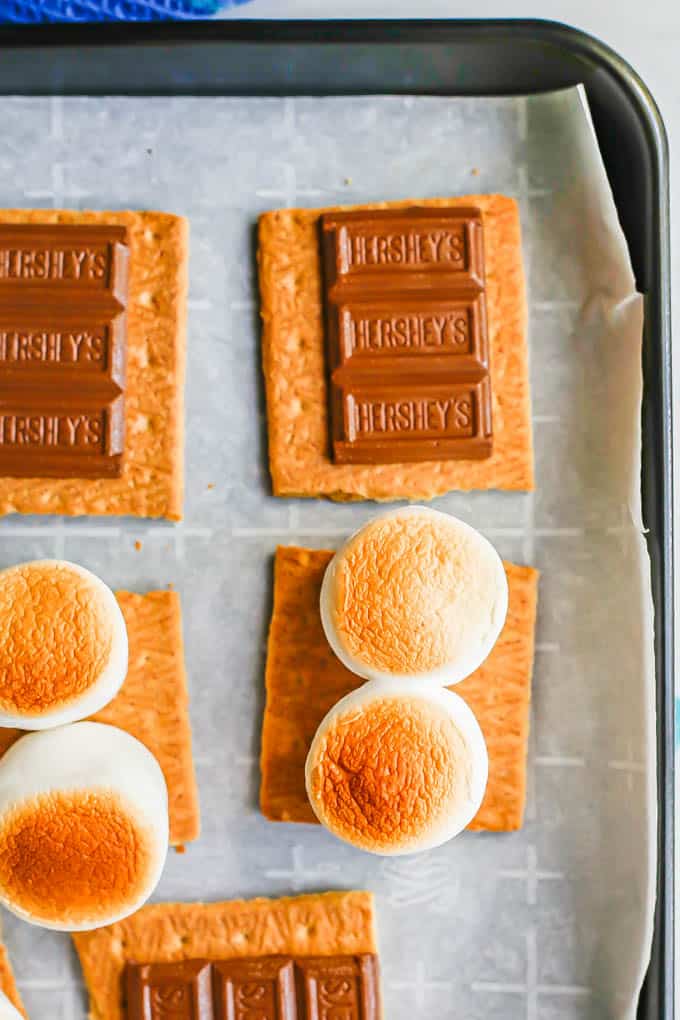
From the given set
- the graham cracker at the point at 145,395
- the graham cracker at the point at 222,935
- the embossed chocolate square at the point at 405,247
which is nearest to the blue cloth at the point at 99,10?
the graham cracker at the point at 145,395

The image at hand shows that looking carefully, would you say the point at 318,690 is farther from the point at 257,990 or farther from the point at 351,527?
the point at 257,990

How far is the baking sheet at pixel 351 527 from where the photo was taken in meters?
1.61

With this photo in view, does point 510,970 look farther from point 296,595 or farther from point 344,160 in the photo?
point 344,160

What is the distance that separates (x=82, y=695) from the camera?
4.82ft

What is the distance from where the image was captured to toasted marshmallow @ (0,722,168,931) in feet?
4.79

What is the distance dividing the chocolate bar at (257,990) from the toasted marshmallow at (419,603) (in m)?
0.51

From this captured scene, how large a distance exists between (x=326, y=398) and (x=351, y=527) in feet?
0.73

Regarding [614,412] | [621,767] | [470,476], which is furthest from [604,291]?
[621,767]

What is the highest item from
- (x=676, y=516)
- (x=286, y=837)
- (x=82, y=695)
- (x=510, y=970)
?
(x=676, y=516)

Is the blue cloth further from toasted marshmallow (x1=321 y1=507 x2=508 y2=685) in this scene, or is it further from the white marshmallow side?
the white marshmallow side

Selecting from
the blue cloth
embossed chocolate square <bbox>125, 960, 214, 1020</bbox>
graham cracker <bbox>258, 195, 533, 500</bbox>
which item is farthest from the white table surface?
embossed chocolate square <bbox>125, 960, 214, 1020</bbox>

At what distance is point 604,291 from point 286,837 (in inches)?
41.8

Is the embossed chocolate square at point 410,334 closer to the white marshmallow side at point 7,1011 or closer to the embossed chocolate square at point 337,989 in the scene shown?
the embossed chocolate square at point 337,989

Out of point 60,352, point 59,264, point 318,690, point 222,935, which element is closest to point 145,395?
point 60,352
